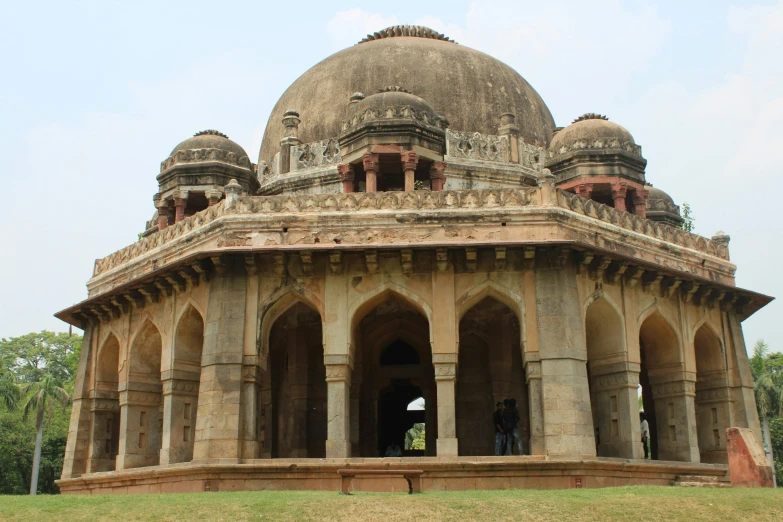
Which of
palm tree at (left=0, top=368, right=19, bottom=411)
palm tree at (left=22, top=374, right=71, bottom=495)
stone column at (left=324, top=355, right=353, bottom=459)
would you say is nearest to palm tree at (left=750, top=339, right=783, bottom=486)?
stone column at (left=324, top=355, right=353, bottom=459)

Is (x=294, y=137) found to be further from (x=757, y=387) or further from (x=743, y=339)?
(x=757, y=387)

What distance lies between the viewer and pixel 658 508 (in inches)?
477

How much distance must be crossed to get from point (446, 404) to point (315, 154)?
9419 millimetres

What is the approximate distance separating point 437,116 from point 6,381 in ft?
79.0

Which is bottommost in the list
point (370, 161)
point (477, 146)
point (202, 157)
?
point (370, 161)

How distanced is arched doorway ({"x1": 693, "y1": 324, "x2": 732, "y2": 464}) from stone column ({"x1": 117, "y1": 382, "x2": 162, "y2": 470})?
11.7m

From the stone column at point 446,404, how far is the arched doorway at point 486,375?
282 centimetres

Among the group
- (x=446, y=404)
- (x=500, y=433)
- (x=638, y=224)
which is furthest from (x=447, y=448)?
(x=638, y=224)

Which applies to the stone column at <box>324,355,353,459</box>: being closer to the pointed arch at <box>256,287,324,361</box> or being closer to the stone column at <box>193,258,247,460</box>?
the pointed arch at <box>256,287,324,361</box>

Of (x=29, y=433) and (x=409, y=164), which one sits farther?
(x=29, y=433)

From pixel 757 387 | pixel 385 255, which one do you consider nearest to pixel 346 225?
pixel 385 255

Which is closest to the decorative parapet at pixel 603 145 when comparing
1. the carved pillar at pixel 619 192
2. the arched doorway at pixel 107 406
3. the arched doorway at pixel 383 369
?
the carved pillar at pixel 619 192

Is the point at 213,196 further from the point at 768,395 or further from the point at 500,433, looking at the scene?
the point at 768,395

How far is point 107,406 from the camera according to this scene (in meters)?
21.6
